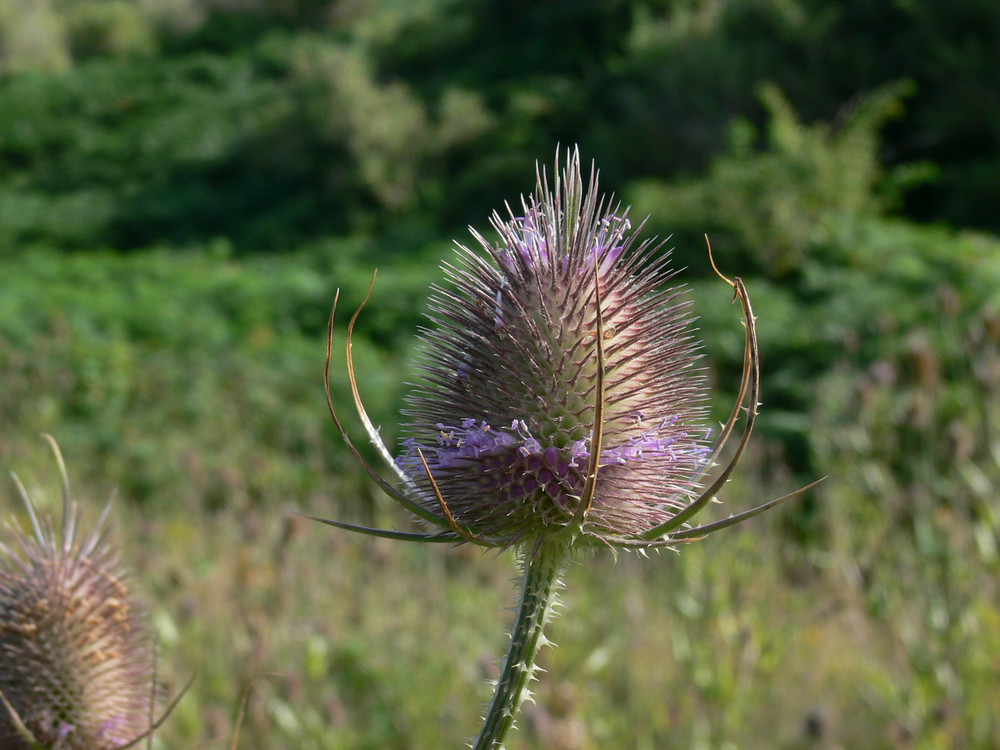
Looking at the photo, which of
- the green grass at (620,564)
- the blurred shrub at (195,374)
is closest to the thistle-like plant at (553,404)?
the green grass at (620,564)

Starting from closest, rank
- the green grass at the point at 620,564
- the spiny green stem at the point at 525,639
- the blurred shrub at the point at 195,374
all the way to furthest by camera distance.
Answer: the spiny green stem at the point at 525,639 < the green grass at the point at 620,564 < the blurred shrub at the point at 195,374

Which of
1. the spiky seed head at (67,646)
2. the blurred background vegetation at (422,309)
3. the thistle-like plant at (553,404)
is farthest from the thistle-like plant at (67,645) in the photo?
the thistle-like plant at (553,404)

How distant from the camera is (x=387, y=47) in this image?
22531mm

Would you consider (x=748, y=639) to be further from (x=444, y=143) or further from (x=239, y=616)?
(x=444, y=143)

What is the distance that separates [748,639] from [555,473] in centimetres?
207

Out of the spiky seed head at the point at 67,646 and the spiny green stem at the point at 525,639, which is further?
the spiky seed head at the point at 67,646

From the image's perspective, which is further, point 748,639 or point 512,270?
point 748,639

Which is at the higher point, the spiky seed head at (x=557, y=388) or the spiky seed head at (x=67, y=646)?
the spiky seed head at (x=557, y=388)

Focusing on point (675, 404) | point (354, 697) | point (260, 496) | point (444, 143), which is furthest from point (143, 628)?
point (444, 143)

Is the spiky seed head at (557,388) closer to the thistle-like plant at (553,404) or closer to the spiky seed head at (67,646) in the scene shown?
the thistle-like plant at (553,404)

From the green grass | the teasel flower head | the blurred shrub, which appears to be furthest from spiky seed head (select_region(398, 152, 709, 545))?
the blurred shrub

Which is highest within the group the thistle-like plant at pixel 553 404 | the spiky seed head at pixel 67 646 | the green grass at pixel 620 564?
the green grass at pixel 620 564

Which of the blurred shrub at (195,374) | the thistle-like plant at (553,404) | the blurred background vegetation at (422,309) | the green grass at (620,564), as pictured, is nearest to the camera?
the thistle-like plant at (553,404)

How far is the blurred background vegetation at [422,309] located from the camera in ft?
12.3
